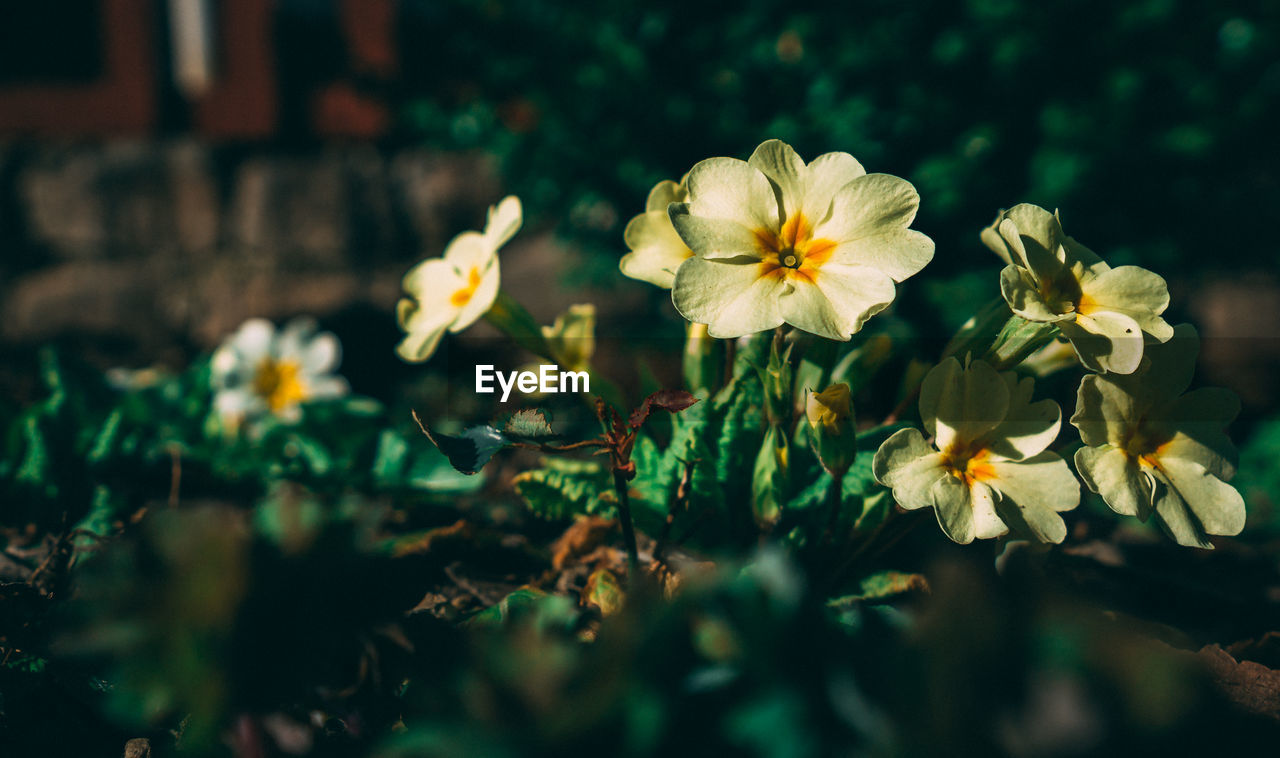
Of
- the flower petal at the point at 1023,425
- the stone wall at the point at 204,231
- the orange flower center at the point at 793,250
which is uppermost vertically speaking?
the orange flower center at the point at 793,250

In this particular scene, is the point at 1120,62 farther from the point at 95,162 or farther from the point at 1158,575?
the point at 95,162

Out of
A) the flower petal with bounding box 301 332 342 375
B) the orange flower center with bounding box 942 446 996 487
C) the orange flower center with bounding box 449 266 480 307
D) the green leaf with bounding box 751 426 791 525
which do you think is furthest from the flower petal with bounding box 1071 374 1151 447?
the flower petal with bounding box 301 332 342 375

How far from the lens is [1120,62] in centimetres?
255

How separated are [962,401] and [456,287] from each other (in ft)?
2.57

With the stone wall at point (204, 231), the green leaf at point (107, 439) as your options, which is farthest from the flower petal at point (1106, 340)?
the stone wall at point (204, 231)

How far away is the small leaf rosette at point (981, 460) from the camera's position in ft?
2.80

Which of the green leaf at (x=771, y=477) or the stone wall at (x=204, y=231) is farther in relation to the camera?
the stone wall at (x=204, y=231)

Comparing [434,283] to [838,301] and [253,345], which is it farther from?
[253,345]

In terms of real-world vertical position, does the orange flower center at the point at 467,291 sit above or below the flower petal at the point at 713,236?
below

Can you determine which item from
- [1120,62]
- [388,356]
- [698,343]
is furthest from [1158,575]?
[388,356]

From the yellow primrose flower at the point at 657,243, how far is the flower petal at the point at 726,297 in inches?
6.3

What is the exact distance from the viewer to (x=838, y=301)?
2.91 ft

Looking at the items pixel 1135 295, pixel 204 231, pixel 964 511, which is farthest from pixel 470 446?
pixel 204 231

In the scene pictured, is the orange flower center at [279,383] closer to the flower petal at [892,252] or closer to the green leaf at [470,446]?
the green leaf at [470,446]
